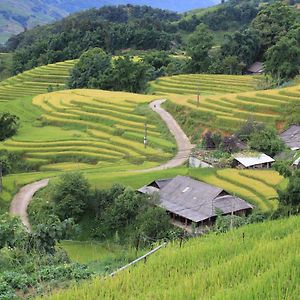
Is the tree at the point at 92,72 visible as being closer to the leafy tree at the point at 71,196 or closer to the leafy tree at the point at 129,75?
the leafy tree at the point at 129,75

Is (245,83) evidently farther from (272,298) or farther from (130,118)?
(272,298)

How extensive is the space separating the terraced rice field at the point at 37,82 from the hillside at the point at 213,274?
4115cm

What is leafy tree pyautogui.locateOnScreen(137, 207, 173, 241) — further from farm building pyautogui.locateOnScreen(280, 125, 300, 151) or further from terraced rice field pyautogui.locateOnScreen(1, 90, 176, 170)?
farm building pyautogui.locateOnScreen(280, 125, 300, 151)

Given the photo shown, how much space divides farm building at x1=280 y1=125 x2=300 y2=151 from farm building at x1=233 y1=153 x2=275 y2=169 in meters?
1.90

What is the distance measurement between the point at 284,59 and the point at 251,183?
18.4 m

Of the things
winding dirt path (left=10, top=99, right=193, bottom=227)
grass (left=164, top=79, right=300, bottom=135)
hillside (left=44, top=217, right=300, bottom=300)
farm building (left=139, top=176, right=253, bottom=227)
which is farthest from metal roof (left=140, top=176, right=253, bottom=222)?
hillside (left=44, top=217, right=300, bottom=300)

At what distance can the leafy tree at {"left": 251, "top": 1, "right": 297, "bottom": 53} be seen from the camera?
47938 millimetres

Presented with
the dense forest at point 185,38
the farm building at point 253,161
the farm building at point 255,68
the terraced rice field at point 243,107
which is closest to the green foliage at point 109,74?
the dense forest at point 185,38

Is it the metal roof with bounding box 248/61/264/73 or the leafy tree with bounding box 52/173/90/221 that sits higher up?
the metal roof with bounding box 248/61/264/73

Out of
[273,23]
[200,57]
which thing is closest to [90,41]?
[200,57]

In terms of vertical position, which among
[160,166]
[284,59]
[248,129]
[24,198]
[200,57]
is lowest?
[24,198]

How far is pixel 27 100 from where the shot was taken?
3881 centimetres

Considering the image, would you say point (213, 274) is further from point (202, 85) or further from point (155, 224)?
point (202, 85)

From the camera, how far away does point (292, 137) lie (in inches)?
943
